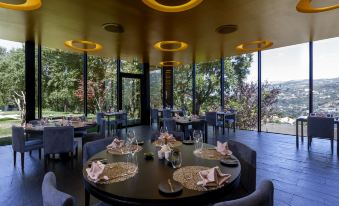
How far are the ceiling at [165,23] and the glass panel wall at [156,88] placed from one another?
4.36 meters

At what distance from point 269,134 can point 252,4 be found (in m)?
5.06

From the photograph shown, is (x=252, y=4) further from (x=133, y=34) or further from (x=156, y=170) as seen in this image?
(x=156, y=170)

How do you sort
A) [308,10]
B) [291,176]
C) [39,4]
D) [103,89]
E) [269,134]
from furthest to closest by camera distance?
[103,89] → [269,134] → [308,10] → [39,4] → [291,176]

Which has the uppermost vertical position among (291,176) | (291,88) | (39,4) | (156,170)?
(39,4)

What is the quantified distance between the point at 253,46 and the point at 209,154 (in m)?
5.98

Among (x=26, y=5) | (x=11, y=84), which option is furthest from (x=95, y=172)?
(x=11, y=84)

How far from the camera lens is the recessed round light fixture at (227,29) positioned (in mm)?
4879

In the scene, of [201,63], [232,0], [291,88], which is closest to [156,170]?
[232,0]

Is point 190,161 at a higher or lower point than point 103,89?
lower

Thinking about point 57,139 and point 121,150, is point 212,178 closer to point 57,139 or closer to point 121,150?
point 121,150

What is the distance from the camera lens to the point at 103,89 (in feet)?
28.5

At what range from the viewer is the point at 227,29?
506 centimetres

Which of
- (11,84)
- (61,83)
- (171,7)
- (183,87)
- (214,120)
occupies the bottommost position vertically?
(214,120)

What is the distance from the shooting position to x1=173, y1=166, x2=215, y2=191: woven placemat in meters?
1.33
